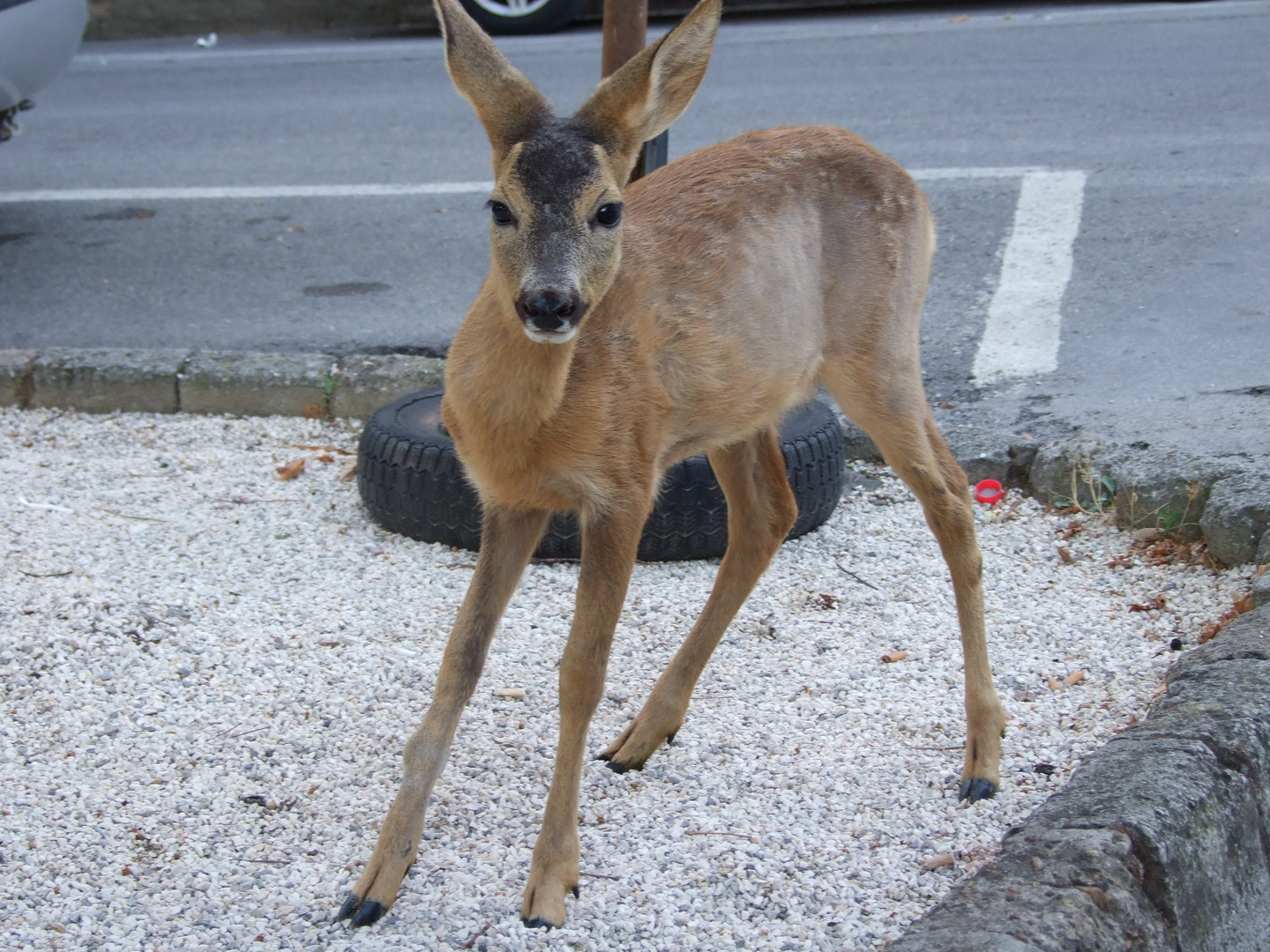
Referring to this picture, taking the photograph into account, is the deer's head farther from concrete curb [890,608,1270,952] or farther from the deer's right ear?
concrete curb [890,608,1270,952]

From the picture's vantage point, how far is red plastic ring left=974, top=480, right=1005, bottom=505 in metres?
4.84

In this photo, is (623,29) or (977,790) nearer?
(977,790)

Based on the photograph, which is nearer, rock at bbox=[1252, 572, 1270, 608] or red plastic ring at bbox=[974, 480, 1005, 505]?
rock at bbox=[1252, 572, 1270, 608]

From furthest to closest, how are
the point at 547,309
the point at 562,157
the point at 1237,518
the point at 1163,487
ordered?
1. the point at 1163,487
2. the point at 1237,518
3. the point at 562,157
4. the point at 547,309

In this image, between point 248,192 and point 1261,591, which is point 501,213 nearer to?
point 1261,591

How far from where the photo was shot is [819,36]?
12.4m

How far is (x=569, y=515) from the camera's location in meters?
4.53

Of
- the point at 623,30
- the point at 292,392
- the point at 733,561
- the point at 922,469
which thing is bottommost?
the point at 292,392

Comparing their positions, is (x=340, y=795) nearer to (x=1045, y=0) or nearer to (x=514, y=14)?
(x=514, y=14)

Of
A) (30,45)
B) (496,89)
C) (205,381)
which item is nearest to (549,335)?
(496,89)

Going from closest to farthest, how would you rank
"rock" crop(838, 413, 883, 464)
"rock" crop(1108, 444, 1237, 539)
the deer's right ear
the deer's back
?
1. the deer's right ear
2. the deer's back
3. "rock" crop(1108, 444, 1237, 539)
4. "rock" crop(838, 413, 883, 464)

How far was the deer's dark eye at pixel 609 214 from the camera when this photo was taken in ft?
9.53

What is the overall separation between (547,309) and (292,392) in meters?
3.33

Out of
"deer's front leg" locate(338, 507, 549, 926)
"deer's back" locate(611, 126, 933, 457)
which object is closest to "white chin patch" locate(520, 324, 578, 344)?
"deer's back" locate(611, 126, 933, 457)
